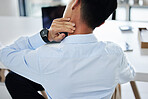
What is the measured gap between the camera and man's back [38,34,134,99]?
0.87 meters

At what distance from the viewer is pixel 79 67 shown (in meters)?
0.87

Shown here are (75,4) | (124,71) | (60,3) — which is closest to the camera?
(75,4)

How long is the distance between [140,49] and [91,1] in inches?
27.3

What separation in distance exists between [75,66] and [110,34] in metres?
0.95

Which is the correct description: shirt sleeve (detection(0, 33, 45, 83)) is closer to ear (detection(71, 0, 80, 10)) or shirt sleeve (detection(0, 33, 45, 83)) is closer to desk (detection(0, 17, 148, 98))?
ear (detection(71, 0, 80, 10))

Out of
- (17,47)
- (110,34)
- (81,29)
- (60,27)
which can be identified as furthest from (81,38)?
(110,34)

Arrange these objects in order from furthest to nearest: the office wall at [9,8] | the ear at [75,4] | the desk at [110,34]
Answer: the office wall at [9,8] → the desk at [110,34] → the ear at [75,4]

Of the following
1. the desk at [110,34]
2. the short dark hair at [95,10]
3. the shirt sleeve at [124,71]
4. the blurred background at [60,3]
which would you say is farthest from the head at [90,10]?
the blurred background at [60,3]

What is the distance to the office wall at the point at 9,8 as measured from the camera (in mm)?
3543

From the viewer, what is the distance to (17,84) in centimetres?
142

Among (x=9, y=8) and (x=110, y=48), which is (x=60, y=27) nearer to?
(x=110, y=48)

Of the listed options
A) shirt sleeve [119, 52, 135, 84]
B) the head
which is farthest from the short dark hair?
shirt sleeve [119, 52, 135, 84]

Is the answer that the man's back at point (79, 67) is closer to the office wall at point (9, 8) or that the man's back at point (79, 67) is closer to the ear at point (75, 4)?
the ear at point (75, 4)

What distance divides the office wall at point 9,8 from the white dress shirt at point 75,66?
278 centimetres
